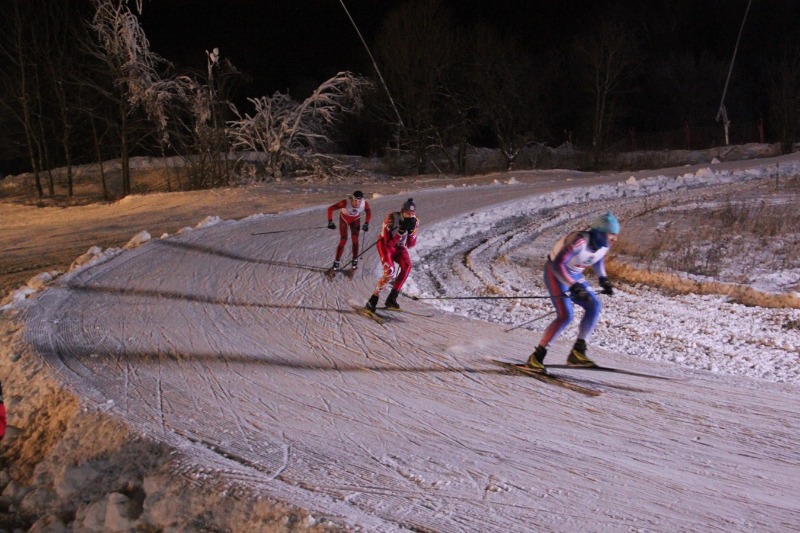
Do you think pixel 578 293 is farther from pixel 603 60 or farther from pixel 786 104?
pixel 603 60

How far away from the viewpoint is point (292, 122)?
34562 mm

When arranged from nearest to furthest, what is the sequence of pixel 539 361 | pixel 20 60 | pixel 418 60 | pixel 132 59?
1. pixel 539 361
2. pixel 132 59
3. pixel 20 60
4. pixel 418 60

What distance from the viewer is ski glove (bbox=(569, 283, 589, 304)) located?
789cm

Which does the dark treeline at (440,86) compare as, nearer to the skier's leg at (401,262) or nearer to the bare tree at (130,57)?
the bare tree at (130,57)

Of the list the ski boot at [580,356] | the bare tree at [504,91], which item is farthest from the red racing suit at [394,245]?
the bare tree at [504,91]

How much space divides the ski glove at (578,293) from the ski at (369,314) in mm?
3322

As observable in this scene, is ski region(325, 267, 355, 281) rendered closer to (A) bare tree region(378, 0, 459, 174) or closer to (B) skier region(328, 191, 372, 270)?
(B) skier region(328, 191, 372, 270)

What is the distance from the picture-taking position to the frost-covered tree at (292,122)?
1335 inches

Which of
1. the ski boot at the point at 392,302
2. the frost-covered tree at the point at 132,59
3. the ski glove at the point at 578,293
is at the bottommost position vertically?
the ski boot at the point at 392,302

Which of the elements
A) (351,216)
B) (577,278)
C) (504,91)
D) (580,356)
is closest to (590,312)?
(577,278)

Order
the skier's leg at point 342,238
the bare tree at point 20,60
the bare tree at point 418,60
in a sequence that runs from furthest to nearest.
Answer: the bare tree at point 418,60
the bare tree at point 20,60
the skier's leg at point 342,238

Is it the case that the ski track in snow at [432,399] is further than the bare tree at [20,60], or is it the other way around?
the bare tree at [20,60]

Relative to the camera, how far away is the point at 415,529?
16.4ft

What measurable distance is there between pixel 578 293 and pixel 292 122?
28.5 metres
